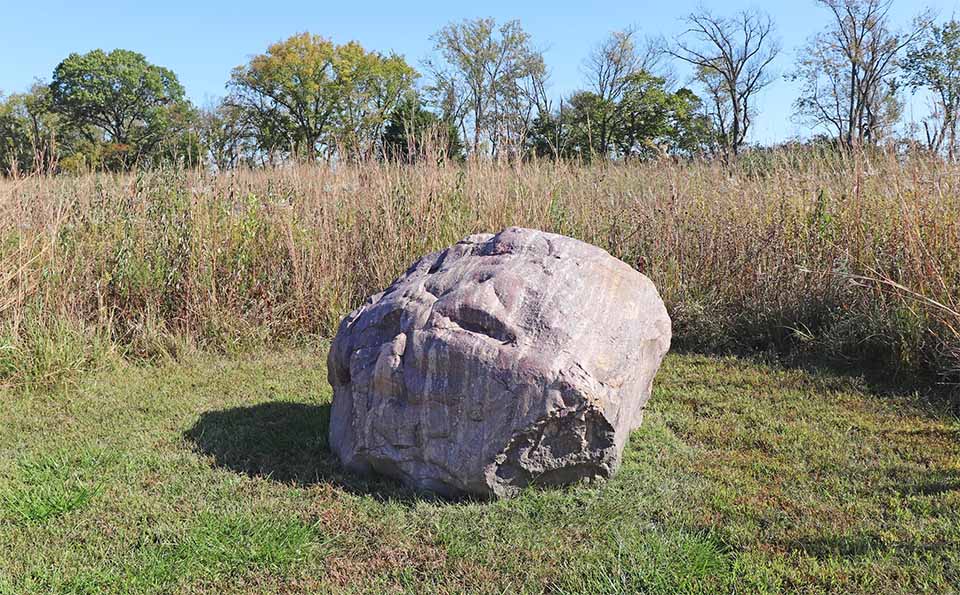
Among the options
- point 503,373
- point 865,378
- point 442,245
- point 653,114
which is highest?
point 653,114

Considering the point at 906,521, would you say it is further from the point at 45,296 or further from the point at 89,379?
the point at 45,296

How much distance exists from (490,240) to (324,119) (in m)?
37.4

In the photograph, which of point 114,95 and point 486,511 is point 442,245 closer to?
point 486,511

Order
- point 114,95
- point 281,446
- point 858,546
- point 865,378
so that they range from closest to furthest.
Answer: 1. point 858,546
2. point 281,446
3. point 865,378
4. point 114,95

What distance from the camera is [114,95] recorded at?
3681cm

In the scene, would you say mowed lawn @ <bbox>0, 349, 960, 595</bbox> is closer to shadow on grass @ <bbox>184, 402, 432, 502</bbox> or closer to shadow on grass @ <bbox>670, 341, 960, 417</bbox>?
shadow on grass @ <bbox>184, 402, 432, 502</bbox>

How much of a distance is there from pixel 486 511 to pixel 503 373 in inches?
23.9

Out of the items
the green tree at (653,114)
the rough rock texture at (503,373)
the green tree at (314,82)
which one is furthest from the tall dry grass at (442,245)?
the green tree at (314,82)

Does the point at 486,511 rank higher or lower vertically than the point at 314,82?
lower

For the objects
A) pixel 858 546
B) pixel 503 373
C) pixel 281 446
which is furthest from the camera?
pixel 281 446

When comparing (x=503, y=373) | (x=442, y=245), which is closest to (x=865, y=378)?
(x=503, y=373)

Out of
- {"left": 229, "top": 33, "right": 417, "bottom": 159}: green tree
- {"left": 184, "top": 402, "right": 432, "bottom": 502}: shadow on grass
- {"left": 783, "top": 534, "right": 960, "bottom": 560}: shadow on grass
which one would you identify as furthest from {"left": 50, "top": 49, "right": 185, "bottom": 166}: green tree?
{"left": 783, "top": 534, "right": 960, "bottom": 560}: shadow on grass

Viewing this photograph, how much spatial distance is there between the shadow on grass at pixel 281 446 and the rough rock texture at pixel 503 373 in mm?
102

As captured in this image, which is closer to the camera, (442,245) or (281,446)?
(281,446)
